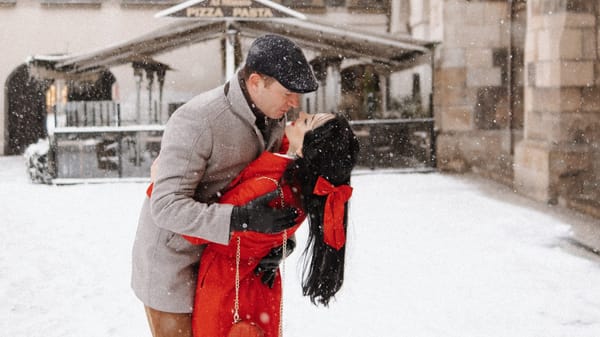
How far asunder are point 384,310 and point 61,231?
186 inches

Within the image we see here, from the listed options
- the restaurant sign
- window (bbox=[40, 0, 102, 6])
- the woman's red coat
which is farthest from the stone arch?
the woman's red coat

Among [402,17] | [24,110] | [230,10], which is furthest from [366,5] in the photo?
[24,110]

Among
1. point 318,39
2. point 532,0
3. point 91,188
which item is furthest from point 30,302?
point 318,39

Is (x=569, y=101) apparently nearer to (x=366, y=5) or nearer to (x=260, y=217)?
(x=260, y=217)

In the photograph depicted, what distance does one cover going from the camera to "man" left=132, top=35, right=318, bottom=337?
2002 millimetres

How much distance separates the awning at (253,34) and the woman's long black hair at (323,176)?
36.6 feet

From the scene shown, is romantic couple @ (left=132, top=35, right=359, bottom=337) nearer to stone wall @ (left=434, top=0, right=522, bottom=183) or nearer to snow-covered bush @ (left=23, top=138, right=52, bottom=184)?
snow-covered bush @ (left=23, top=138, right=52, bottom=184)

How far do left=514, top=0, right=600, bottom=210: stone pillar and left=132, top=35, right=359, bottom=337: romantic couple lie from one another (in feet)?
27.0

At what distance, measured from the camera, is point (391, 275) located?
19.6 ft

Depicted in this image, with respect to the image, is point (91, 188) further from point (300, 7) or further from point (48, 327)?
point (300, 7)

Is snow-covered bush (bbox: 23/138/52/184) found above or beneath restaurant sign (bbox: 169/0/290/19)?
beneath

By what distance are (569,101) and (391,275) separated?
5.32m

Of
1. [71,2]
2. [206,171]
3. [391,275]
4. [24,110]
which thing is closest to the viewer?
[206,171]

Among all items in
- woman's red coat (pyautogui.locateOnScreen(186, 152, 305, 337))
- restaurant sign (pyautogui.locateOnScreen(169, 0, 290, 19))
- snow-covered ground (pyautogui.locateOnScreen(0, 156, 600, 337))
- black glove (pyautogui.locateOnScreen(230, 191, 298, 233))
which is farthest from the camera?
restaurant sign (pyautogui.locateOnScreen(169, 0, 290, 19))
